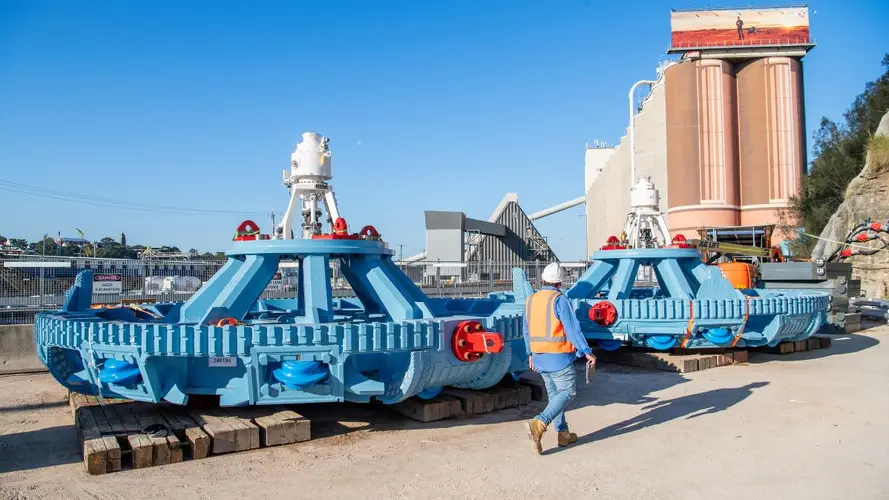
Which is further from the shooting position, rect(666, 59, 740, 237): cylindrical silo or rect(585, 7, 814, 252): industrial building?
rect(666, 59, 740, 237): cylindrical silo

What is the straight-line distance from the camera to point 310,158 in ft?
24.9

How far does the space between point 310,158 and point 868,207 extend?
27.3 m

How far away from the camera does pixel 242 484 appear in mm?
5004

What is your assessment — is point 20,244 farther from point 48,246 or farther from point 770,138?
point 770,138

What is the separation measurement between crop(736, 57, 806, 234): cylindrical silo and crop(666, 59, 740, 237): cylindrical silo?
0.67 m

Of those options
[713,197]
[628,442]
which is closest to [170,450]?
[628,442]

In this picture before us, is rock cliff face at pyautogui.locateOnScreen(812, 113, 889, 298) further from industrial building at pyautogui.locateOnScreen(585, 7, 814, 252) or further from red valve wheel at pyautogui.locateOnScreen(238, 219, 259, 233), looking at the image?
red valve wheel at pyautogui.locateOnScreen(238, 219, 259, 233)

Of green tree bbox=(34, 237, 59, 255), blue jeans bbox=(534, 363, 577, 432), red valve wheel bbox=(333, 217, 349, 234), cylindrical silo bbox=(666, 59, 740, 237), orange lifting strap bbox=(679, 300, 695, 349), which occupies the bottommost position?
blue jeans bbox=(534, 363, 577, 432)

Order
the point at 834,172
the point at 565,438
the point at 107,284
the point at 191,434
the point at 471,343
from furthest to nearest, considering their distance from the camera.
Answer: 1. the point at 834,172
2. the point at 107,284
3. the point at 471,343
4. the point at 565,438
5. the point at 191,434

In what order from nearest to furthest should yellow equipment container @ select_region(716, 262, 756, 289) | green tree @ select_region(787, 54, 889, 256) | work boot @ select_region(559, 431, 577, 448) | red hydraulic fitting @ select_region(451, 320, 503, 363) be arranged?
work boot @ select_region(559, 431, 577, 448)
red hydraulic fitting @ select_region(451, 320, 503, 363)
yellow equipment container @ select_region(716, 262, 756, 289)
green tree @ select_region(787, 54, 889, 256)

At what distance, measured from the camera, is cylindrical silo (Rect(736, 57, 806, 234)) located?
4275 cm

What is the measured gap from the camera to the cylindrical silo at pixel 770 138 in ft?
140

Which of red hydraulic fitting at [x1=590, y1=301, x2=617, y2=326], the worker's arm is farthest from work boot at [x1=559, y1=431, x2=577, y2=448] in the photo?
red hydraulic fitting at [x1=590, y1=301, x2=617, y2=326]

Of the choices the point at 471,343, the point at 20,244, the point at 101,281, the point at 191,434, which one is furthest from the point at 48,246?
the point at 471,343
